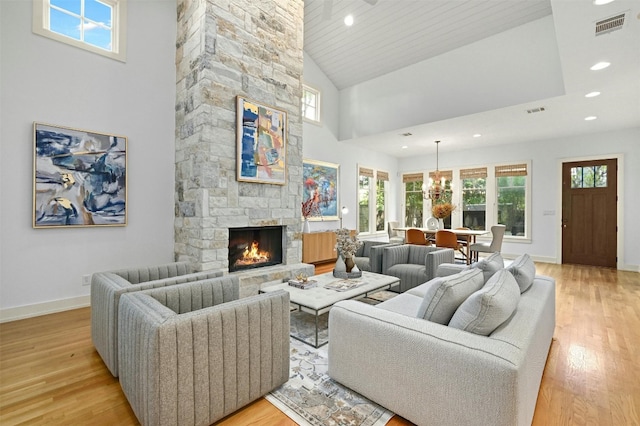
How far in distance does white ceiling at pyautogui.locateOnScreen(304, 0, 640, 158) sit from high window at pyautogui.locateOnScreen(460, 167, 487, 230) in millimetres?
900

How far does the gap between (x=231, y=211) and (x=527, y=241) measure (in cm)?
690

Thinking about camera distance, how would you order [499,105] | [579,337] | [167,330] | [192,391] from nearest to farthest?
1. [167,330]
2. [192,391]
3. [579,337]
4. [499,105]

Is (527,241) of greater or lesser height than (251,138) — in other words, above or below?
below

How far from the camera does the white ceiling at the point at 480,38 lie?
9.95 feet

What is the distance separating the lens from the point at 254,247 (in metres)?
4.35

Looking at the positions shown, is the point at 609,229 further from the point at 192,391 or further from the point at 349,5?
the point at 192,391

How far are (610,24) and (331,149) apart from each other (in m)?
4.99

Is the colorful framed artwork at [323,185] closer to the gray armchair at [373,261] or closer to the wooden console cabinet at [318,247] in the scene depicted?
the wooden console cabinet at [318,247]

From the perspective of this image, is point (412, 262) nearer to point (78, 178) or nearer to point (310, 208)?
point (310, 208)

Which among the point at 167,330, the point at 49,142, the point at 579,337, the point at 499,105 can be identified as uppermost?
the point at 499,105

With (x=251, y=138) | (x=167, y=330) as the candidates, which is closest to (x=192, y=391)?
(x=167, y=330)

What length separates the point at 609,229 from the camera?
627 cm

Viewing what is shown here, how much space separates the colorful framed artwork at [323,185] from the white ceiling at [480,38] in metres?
0.96

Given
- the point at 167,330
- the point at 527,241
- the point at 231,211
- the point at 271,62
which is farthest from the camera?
the point at 527,241
